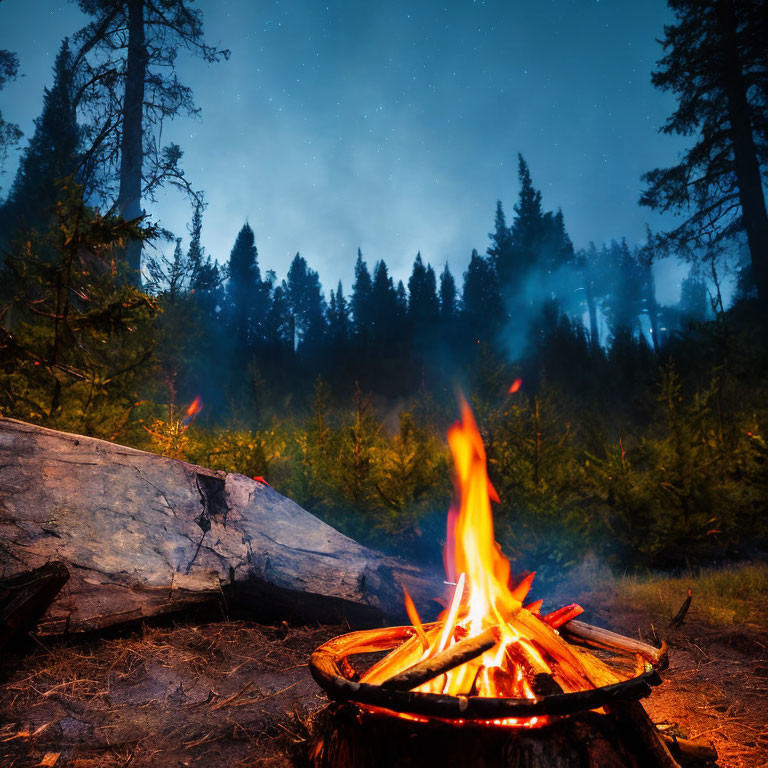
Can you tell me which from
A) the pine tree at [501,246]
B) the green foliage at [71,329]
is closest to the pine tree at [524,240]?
Answer: the pine tree at [501,246]

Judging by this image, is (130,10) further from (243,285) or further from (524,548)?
(243,285)

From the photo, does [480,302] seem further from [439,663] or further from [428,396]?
[439,663]

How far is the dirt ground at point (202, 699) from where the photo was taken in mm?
2311

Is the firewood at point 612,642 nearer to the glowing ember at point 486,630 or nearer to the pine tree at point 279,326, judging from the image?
the glowing ember at point 486,630

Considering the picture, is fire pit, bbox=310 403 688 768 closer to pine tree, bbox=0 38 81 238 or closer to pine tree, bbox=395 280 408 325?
pine tree, bbox=0 38 81 238

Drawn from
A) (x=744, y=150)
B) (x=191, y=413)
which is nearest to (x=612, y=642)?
(x=191, y=413)

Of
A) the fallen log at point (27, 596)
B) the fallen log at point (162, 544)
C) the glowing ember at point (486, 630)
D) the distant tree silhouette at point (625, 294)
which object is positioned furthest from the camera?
the distant tree silhouette at point (625, 294)

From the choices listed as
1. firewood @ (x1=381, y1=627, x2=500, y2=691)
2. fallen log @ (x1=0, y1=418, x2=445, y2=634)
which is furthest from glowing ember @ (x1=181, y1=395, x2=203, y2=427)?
firewood @ (x1=381, y1=627, x2=500, y2=691)

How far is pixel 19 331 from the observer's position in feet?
20.6

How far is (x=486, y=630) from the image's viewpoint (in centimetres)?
182

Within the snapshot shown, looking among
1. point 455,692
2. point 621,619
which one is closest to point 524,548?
point 621,619

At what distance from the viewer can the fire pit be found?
57.8 inches

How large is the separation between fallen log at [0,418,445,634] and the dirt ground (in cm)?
28

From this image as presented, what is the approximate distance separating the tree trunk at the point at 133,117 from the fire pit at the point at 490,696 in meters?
13.1
